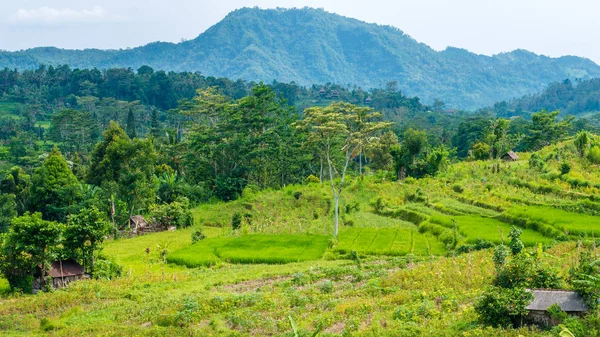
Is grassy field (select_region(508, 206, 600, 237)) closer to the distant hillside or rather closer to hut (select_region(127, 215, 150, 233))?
hut (select_region(127, 215, 150, 233))

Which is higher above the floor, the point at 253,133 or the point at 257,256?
the point at 253,133

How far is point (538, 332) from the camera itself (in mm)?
11797

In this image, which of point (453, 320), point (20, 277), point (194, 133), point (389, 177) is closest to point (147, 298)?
point (20, 277)

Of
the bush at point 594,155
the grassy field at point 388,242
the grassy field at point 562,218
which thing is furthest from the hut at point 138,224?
the bush at point 594,155

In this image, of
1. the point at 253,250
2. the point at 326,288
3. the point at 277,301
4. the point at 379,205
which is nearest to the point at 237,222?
the point at 253,250

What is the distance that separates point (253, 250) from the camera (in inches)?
963

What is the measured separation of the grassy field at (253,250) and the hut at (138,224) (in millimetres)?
8202

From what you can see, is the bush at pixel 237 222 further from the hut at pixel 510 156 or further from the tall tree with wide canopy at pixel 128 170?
the hut at pixel 510 156

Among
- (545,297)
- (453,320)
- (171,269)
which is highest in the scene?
(545,297)

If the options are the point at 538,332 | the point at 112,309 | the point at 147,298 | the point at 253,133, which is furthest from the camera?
the point at 253,133

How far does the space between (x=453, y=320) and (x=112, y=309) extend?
9478 millimetres

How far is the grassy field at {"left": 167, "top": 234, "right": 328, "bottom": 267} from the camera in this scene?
2302 centimetres

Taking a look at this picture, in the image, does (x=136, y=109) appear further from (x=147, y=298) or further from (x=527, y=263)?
(x=527, y=263)

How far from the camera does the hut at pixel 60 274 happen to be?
1917 cm
